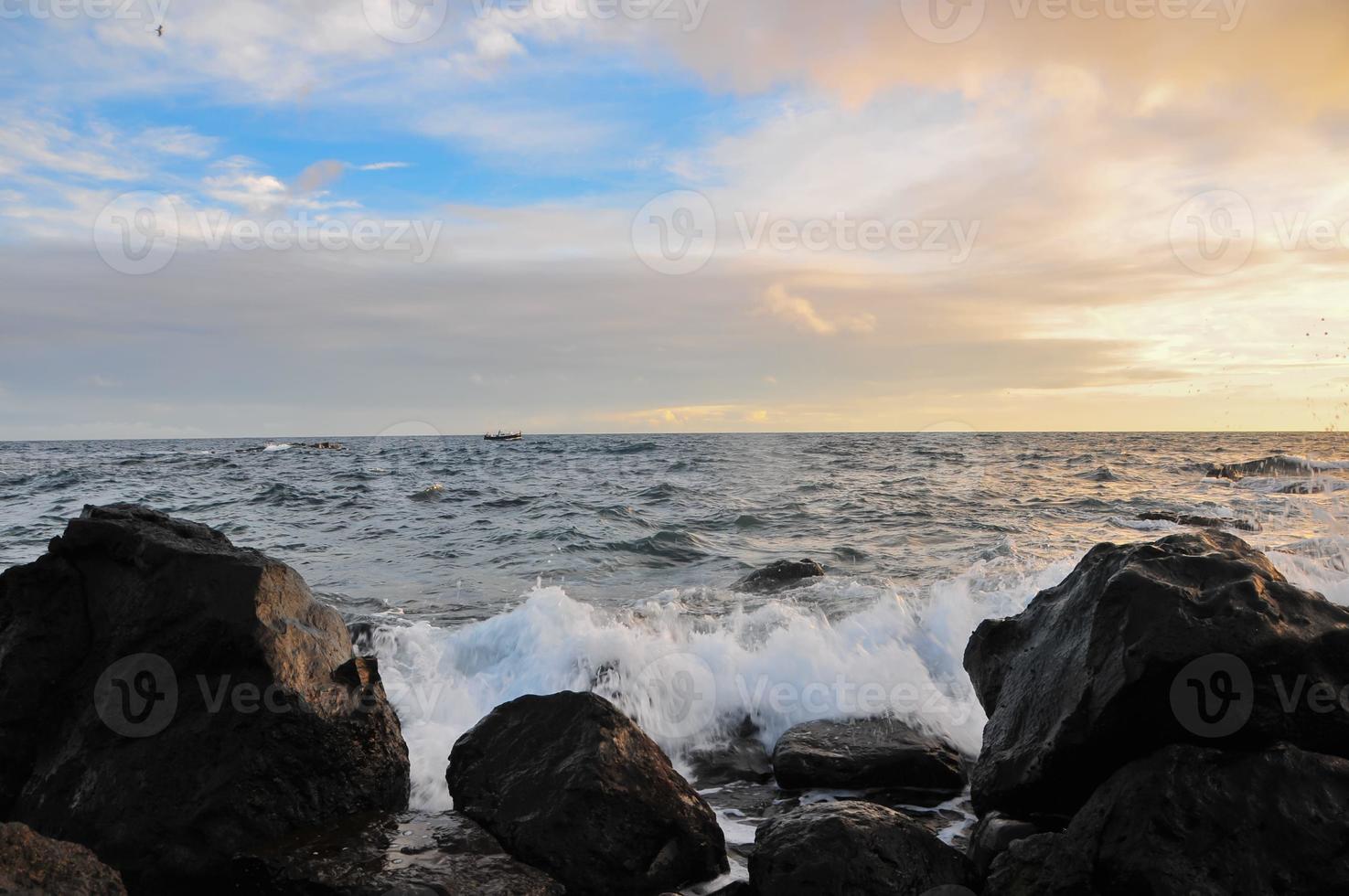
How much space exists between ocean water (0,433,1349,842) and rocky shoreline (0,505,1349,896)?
4.01ft

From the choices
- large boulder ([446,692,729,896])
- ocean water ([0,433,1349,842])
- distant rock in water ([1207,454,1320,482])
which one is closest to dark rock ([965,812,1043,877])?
ocean water ([0,433,1349,842])

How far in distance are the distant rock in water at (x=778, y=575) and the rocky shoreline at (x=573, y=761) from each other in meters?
7.36

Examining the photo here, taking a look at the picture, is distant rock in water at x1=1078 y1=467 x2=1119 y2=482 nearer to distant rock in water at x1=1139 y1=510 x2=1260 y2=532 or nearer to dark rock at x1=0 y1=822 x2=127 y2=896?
distant rock in water at x1=1139 y1=510 x2=1260 y2=532

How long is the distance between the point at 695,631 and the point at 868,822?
5.74 metres

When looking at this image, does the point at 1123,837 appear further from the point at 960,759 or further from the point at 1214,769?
the point at 960,759

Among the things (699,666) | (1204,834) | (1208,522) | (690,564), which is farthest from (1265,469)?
(1204,834)

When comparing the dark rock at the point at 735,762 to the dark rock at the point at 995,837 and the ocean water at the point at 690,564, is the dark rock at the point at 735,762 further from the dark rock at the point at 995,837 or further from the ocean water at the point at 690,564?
the dark rock at the point at 995,837

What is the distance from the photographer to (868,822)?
4141 millimetres

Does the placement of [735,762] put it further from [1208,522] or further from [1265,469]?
[1265,469]

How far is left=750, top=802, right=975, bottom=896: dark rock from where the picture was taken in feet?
12.8

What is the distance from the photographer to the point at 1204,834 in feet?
11.2

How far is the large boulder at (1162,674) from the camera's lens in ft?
12.2

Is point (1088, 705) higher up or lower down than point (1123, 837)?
higher up

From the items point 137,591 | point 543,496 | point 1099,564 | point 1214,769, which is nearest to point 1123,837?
point 1214,769
